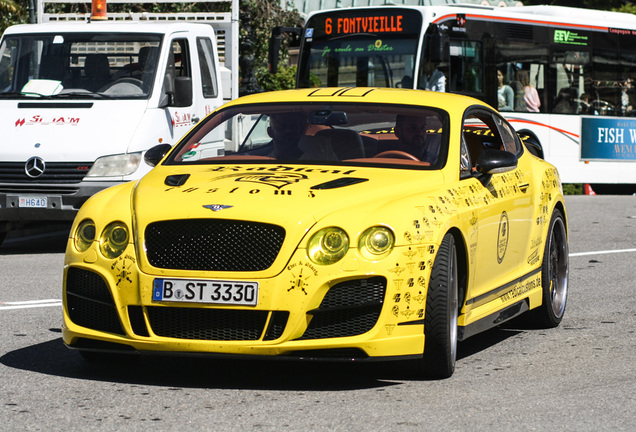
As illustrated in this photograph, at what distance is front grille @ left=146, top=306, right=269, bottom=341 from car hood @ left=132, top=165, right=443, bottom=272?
0.24 metres

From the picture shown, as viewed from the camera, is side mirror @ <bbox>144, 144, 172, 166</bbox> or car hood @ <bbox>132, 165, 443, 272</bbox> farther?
side mirror @ <bbox>144, 144, 172, 166</bbox>

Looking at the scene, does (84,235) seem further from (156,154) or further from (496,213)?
(496,213)

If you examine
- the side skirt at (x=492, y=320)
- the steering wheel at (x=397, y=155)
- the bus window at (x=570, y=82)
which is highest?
the steering wheel at (x=397, y=155)

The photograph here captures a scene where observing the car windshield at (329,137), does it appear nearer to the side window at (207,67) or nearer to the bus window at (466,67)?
the side window at (207,67)

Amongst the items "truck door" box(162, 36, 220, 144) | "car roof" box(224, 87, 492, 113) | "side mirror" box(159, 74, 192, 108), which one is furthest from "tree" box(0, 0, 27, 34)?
"car roof" box(224, 87, 492, 113)

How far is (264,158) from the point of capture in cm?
699

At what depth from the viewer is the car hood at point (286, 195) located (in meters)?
5.79

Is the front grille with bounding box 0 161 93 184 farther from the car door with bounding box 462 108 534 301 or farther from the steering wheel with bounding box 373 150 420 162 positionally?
the steering wheel with bounding box 373 150 420 162

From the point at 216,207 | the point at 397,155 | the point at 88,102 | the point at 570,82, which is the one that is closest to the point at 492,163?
the point at 397,155

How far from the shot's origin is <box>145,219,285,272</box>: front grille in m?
5.74

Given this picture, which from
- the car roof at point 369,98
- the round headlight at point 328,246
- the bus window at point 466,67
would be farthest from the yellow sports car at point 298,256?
the bus window at point 466,67

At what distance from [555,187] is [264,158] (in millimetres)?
2448

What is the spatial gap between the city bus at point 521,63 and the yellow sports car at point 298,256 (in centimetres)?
1231

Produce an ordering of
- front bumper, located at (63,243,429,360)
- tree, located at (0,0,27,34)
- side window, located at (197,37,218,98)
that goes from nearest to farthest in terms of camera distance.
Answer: front bumper, located at (63,243,429,360)
side window, located at (197,37,218,98)
tree, located at (0,0,27,34)
